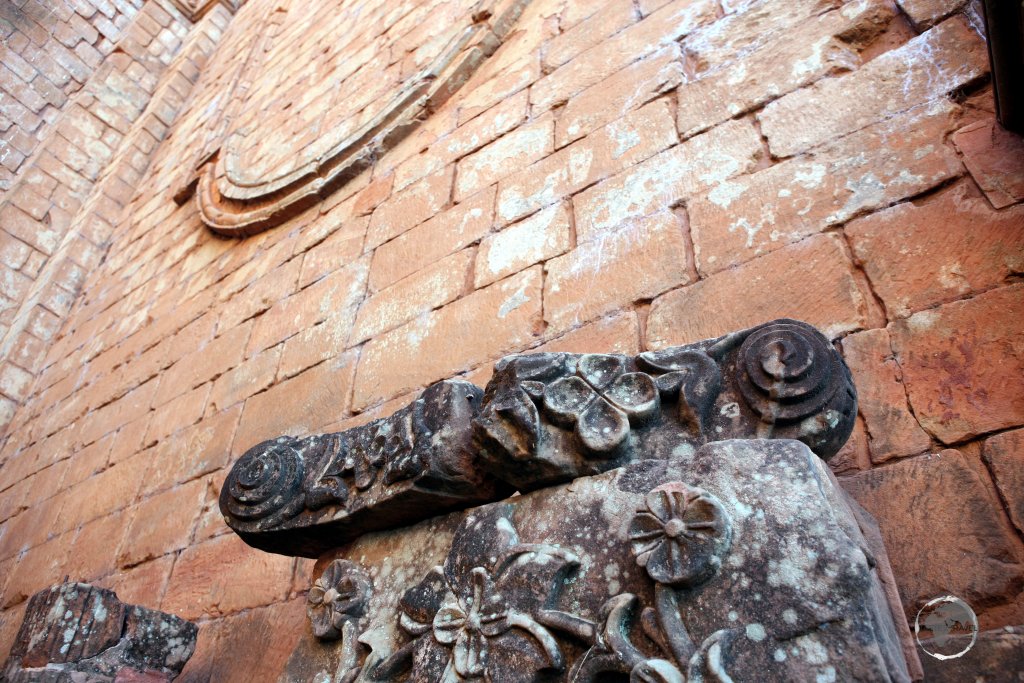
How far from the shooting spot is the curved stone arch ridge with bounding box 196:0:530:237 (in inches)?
140

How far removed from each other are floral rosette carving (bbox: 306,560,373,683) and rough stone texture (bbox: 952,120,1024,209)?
4.92 feet

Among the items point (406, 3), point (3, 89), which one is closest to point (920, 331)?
point (406, 3)

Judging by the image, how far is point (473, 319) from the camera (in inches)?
95.6

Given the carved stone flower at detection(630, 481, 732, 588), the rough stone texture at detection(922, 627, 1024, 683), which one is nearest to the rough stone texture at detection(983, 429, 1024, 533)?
the rough stone texture at detection(922, 627, 1024, 683)

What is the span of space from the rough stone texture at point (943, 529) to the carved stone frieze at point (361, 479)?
69 centimetres

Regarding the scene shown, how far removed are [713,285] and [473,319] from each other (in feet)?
2.74

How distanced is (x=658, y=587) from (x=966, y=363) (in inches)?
32.5

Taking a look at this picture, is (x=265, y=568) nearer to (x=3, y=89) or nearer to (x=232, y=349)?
(x=232, y=349)

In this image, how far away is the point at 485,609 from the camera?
118cm

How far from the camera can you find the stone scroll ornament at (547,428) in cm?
115

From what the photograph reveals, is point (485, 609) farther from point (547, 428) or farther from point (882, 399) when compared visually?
point (882, 399)

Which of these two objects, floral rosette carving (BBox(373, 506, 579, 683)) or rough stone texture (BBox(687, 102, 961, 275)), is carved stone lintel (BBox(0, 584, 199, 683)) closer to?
floral rosette carving (BBox(373, 506, 579, 683))

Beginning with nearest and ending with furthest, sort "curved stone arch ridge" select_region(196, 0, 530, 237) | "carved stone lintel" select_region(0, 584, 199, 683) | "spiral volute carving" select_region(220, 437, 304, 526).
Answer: "spiral volute carving" select_region(220, 437, 304, 526) → "carved stone lintel" select_region(0, 584, 199, 683) → "curved stone arch ridge" select_region(196, 0, 530, 237)

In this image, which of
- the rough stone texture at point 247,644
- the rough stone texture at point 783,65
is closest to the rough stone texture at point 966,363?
the rough stone texture at point 783,65
